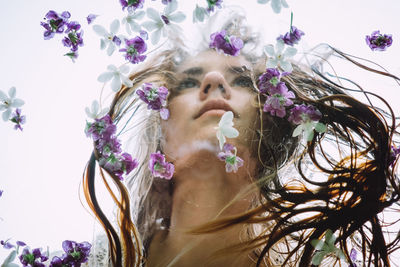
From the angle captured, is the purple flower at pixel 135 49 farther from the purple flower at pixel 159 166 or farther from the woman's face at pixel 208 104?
the purple flower at pixel 159 166

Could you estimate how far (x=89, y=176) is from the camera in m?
1.45

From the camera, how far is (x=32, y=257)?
4.51ft

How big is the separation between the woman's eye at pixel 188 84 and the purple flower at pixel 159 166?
33cm

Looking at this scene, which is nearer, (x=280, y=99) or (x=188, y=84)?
(x=280, y=99)

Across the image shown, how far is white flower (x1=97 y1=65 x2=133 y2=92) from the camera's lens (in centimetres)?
134

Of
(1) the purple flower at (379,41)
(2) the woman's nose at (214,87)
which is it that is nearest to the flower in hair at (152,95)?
(2) the woman's nose at (214,87)

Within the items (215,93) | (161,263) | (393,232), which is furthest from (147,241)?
(393,232)

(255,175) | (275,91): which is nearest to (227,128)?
(275,91)

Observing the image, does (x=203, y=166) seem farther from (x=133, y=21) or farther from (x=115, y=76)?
(x=133, y=21)

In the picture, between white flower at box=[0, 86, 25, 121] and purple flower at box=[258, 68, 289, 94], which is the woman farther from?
white flower at box=[0, 86, 25, 121]

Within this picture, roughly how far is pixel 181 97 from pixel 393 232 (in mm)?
983

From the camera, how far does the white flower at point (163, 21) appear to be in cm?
136

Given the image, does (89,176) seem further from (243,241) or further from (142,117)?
(243,241)

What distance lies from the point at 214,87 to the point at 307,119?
366 mm
